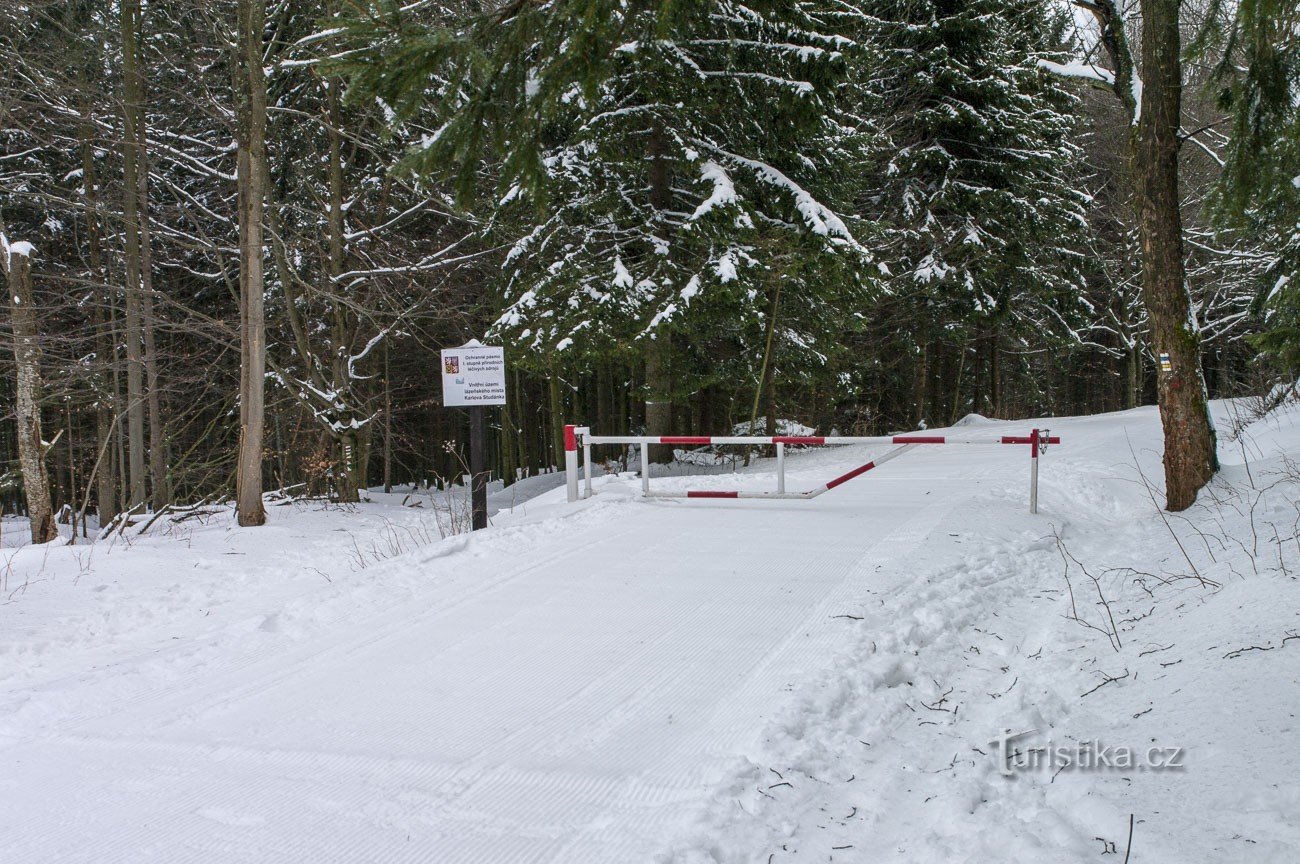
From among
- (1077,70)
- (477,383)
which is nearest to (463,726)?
(477,383)

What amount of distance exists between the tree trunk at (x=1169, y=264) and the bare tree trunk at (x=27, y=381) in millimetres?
13946

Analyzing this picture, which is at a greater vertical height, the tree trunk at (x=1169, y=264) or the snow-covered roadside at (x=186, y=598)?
the tree trunk at (x=1169, y=264)

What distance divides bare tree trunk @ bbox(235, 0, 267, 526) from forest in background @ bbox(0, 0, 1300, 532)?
94 millimetres

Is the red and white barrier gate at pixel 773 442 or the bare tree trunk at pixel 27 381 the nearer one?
the red and white barrier gate at pixel 773 442

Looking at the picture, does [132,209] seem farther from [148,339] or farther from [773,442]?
[773,442]

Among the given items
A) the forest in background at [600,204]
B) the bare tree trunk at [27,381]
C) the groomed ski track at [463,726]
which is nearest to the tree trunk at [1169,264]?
the forest in background at [600,204]

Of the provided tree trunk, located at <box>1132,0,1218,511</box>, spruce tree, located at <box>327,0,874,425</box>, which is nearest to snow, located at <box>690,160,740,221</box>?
Answer: spruce tree, located at <box>327,0,874,425</box>

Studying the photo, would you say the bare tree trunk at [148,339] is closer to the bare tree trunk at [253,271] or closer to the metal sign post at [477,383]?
the bare tree trunk at [253,271]

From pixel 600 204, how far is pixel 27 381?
9.20 m

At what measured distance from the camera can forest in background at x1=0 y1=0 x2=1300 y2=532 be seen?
953 centimetres

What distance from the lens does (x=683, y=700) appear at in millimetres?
4234

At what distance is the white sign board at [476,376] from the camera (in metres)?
8.96

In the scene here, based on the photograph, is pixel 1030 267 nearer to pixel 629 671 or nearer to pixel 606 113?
pixel 606 113

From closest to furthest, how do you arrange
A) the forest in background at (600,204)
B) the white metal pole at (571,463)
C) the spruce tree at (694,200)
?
the forest in background at (600,204) < the white metal pole at (571,463) < the spruce tree at (694,200)
